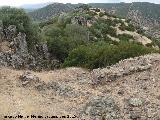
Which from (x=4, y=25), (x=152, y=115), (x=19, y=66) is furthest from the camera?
(x=4, y=25)

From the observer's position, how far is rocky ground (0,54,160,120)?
24219 mm

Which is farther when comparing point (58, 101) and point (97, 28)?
point (97, 28)

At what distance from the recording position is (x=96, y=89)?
28.7m

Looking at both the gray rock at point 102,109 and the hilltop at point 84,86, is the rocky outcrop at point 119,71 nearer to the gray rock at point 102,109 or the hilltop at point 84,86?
the hilltop at point 84,86

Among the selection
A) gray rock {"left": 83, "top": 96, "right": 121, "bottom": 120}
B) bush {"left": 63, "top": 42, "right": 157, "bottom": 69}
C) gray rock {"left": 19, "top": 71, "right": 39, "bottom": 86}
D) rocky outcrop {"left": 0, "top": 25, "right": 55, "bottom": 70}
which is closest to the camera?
gray rock {"left": 83, "top": 96, "right": 121, "bottom": 120}

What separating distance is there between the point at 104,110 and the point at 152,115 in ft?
9.39

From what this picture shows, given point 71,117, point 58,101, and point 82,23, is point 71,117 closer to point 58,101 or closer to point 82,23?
point 58,101

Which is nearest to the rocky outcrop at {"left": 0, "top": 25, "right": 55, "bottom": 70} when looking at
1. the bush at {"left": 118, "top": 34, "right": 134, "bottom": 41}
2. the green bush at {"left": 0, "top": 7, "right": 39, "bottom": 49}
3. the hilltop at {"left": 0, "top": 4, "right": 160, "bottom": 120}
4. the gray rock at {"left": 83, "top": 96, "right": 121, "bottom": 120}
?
the hilltop at {"left": 0, "top": 4, "right": 160, "bottom": 120}

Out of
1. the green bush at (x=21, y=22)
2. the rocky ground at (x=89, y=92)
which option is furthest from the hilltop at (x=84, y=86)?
the green bush at (x=21, y=22)

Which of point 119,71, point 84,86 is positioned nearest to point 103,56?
point 119,71

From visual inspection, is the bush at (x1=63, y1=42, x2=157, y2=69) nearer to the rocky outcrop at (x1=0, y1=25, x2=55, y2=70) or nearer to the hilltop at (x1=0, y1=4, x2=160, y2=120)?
the hilltop at (x1=0, y1=4, x2=160, y2=120)

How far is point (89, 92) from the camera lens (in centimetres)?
2752

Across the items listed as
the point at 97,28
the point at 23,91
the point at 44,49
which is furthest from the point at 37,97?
the point at 97,28

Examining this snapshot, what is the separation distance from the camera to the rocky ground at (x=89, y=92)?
79.5 ft
